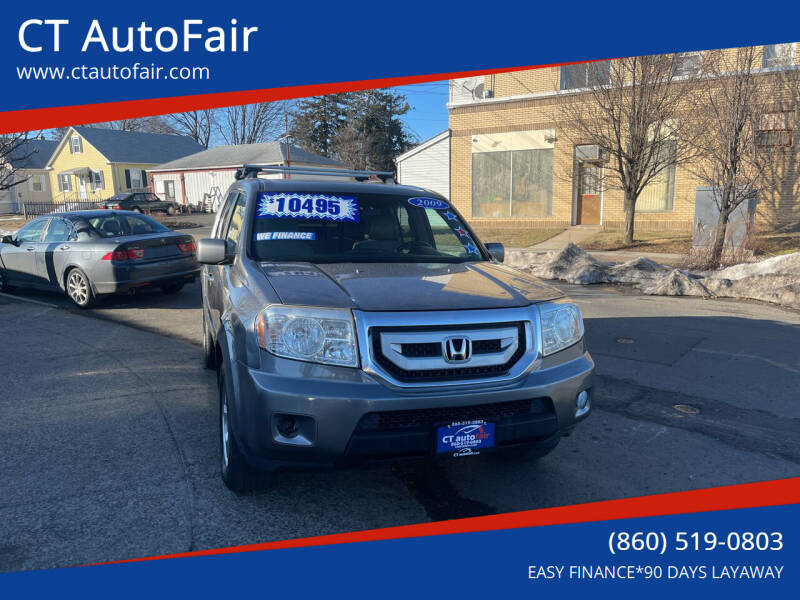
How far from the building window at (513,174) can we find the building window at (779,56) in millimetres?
7075

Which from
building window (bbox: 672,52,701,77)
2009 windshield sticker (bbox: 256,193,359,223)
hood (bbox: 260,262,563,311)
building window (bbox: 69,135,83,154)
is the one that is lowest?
hood (bbox: 260,262,563,311)

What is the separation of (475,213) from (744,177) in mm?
11748

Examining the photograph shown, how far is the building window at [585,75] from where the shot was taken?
1644cm

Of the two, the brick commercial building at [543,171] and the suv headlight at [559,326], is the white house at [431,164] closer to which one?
the brick commercial building at [543,171]

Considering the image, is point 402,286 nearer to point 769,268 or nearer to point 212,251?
point 212,251

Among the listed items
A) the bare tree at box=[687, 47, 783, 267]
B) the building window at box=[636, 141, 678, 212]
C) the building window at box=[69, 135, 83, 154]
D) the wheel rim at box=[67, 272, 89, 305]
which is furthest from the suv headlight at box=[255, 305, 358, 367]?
the building window at box=[69, 135, 83, 154]

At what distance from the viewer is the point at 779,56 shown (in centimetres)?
1512

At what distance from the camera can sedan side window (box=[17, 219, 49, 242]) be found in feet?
32.9

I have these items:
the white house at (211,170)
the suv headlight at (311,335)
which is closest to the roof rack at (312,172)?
the suv headlight at (311,335)

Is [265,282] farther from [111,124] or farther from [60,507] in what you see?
[111,124]

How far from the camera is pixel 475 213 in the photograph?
23875 mm

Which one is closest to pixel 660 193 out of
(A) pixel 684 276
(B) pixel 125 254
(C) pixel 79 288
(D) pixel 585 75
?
(D) pixel 585 75

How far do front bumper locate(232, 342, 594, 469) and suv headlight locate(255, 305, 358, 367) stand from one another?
Answer: 1.9 inches

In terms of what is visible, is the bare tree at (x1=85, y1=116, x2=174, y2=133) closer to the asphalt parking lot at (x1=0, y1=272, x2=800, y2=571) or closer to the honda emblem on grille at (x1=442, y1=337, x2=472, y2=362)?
the asphalt parking lot at (x1=0, y1=272, x2=800, y2=571)
